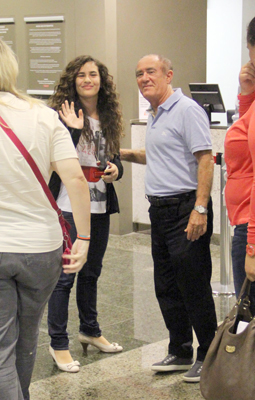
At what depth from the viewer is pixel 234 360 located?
2.07 m

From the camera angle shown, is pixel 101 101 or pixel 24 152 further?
pixel 101 101

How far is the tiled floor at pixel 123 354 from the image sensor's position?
2928mm

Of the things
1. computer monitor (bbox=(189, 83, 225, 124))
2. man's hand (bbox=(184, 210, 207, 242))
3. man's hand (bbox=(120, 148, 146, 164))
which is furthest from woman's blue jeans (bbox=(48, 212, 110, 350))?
computer monitor (bbox=(189, 83, 225, 124))

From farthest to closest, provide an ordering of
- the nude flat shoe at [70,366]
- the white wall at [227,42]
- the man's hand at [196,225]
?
the white wall at [227,42], the nude flat shoe at [70,366], the man's hand at [196,225]

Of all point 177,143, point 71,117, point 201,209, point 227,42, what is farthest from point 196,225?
point 227,42

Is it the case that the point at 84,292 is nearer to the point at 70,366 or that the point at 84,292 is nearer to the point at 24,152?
the point at 70,366

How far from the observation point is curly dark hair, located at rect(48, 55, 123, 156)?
3.32 metres

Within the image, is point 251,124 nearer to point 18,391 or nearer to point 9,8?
point 18,391

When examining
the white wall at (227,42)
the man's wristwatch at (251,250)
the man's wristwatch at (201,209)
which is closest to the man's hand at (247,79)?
the man's wristwatch at (201,209)

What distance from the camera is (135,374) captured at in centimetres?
313

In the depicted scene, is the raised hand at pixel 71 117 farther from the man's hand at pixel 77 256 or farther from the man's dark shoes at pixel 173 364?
the man's dark shoes at pixel 173 364

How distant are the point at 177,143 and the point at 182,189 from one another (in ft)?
0.77

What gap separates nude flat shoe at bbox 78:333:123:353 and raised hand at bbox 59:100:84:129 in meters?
1.30

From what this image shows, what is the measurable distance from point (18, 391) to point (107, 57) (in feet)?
16.5
